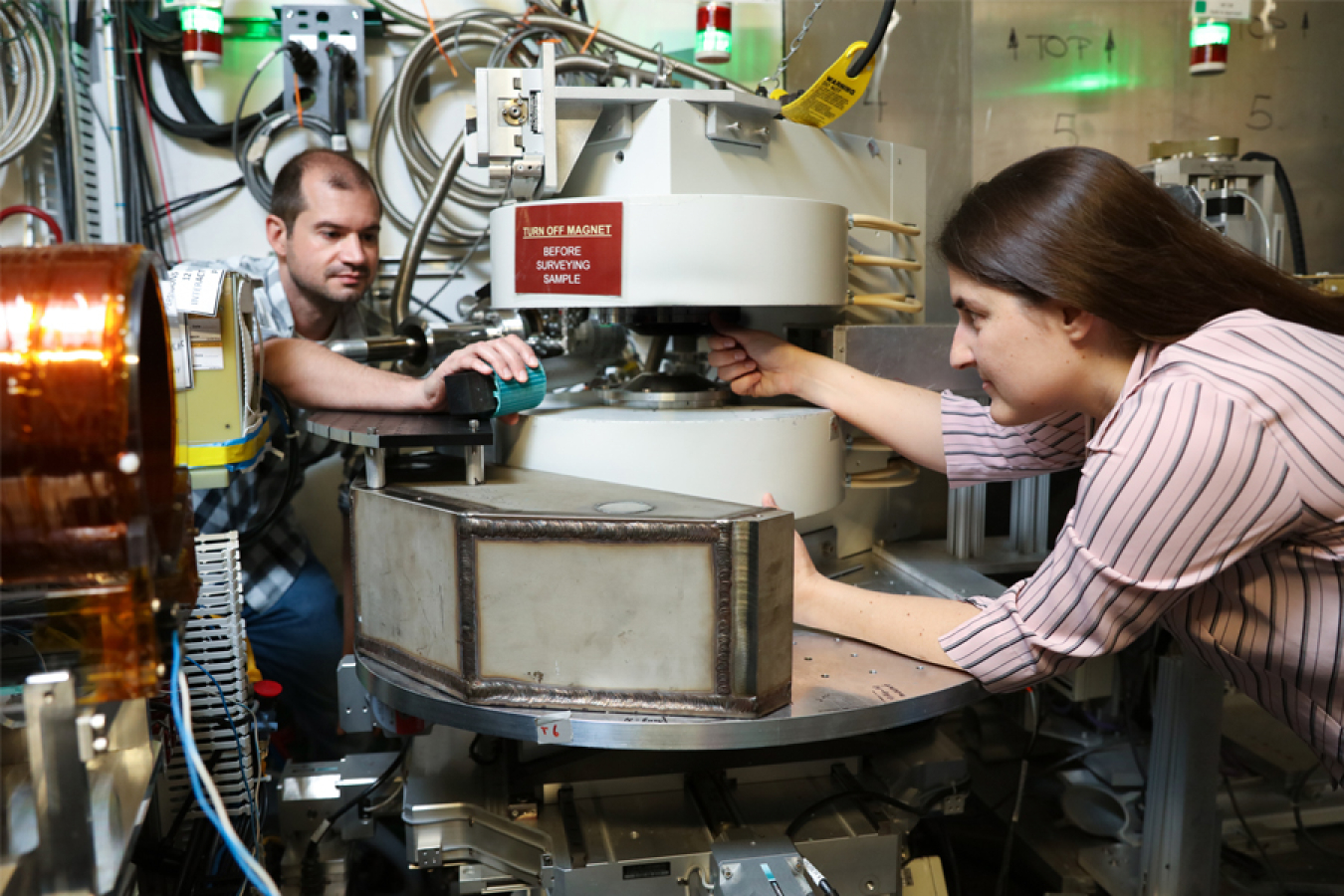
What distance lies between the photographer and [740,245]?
3.72 feet

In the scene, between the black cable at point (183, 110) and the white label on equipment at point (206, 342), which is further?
the black cable at point (183, 110)

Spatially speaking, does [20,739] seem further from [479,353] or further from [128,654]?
[479,353]

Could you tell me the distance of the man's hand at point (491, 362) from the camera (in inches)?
42.6

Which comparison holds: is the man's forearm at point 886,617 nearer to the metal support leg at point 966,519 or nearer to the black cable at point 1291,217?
the metal support leg at point 966,519

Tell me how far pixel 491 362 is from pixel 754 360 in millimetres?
408

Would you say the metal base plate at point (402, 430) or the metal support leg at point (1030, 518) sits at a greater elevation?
the metal base plate at point (402, 430)

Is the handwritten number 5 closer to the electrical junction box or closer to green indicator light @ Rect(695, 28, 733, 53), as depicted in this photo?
green indicator light @ Rect(695, 28, 733, 53)

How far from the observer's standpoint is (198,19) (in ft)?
6.02

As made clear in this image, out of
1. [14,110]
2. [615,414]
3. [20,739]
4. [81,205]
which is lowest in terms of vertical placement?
[20,739]

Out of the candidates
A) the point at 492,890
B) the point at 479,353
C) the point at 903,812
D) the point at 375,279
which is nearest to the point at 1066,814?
the point at 903,812

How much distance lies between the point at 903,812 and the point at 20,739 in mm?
819

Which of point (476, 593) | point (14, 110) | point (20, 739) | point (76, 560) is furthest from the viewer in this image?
point (14, 110)

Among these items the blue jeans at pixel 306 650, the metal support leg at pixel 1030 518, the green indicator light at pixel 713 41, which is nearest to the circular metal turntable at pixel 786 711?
the metal support leg at pixel 1030 518

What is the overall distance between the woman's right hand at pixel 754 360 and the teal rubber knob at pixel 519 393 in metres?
0.30
